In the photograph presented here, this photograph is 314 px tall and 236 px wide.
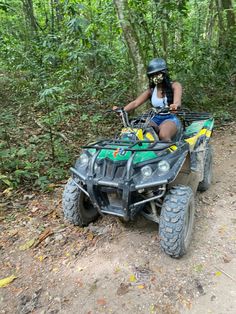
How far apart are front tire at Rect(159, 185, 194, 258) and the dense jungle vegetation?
2.32m

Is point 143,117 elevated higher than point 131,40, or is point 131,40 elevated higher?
point 131,40

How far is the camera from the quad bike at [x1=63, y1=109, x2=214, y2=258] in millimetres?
3193

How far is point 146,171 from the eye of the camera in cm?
329

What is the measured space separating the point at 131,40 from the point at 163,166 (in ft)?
13.1

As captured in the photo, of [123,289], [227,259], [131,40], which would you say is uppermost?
[131,40]

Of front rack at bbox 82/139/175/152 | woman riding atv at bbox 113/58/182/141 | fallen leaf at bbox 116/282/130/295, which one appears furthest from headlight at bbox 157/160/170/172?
fallen leaf at bbox 116/282/130/295

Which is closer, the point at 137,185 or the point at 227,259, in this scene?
the point at 137,185

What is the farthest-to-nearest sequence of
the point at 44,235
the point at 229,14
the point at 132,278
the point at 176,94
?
the point at 229,14, the point at 176,94, the point at 44,235, the point at 132,278

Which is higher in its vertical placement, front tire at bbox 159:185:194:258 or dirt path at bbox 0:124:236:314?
front tire at bbox 159:185:194:258

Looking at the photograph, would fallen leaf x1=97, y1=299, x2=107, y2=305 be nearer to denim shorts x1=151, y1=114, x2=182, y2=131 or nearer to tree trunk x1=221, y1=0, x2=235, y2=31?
denim shorts x1=151, y1=114, x2=182, y2=131

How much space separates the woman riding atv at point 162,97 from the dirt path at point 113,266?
3.69 feet

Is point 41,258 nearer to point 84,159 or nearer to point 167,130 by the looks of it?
point 84,159

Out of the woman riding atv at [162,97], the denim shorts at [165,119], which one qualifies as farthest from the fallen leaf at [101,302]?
the denim shorts at [165,119]

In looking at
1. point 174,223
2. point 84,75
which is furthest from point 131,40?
point 174,223
